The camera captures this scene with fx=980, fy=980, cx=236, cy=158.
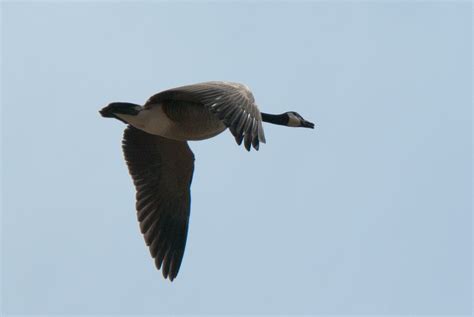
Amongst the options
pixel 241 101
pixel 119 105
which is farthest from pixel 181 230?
pixel 241 101

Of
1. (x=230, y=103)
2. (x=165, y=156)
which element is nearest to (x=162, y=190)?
(x=165, y=156)

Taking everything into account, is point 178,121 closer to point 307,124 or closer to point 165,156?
point 165,156

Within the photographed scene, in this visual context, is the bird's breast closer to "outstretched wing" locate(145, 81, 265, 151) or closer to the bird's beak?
"outstretched wing" locate(145, 81, 265, 151)

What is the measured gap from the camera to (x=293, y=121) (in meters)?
12.8

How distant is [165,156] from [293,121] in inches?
70.9

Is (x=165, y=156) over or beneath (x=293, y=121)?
beneath

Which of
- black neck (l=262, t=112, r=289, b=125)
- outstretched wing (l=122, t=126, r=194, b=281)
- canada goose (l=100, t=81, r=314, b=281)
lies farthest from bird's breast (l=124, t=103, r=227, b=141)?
black neck (l=262, t=112, r=289, b=125)

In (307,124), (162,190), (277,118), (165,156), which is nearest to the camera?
(165,156)

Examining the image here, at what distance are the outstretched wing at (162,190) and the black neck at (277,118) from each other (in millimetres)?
1351

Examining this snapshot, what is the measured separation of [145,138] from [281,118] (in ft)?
6.27

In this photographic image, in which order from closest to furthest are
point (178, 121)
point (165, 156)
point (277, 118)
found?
point (178, 121) → point (165, 156) → point (277, 118)

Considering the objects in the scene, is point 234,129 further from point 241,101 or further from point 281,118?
point 281,118

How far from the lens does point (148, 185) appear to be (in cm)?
1230

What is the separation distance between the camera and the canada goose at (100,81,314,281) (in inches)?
421
